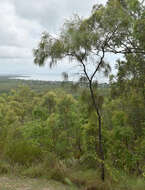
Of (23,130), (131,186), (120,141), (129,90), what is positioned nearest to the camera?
(131,186)

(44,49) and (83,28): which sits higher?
(83,28)

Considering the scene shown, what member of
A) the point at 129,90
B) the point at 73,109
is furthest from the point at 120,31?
the point at 73,109

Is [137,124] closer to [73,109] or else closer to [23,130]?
[73,109]

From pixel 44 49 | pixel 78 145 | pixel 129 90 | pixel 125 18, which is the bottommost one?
pixel 78 145

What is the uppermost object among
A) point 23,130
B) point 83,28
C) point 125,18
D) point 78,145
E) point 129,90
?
point 125,18

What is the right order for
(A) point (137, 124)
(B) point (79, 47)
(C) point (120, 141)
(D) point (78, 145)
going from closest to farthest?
(B) point (79, 47) < (A) point (137, 124) < (C) point (120, 141) < (D) point (78, 145)

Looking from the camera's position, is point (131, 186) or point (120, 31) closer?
point (131, 186)

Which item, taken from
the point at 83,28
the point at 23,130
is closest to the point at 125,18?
the point at 83,28

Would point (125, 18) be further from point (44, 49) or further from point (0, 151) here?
point (0, 151)

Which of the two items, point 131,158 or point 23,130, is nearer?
point 131,158

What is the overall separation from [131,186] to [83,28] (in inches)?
149

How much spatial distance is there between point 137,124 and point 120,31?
492 cm

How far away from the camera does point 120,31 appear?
169 inches

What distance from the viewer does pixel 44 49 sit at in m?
4.04
